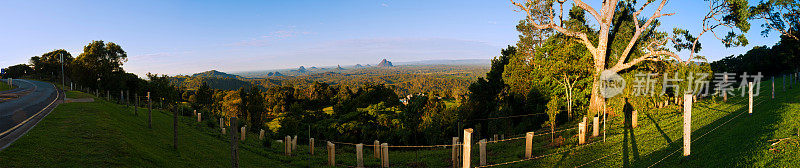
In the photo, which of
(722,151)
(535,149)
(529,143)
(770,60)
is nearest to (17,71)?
(535,149)

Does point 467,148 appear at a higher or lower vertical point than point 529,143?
higher

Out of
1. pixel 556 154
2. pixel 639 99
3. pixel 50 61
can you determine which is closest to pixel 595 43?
pixel 639 99

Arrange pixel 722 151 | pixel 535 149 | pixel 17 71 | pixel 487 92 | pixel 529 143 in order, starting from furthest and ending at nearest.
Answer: pixel 17 71, pixel 487 92, pixel 535 149, pixel 529 143, pixel 722 151

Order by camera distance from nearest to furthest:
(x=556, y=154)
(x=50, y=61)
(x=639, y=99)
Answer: (x=556, y=154) < (x=639, y=99) < (x=50, y=61)

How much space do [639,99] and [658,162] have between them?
40.2ft

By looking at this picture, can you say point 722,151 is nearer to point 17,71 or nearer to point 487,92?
point 487,92

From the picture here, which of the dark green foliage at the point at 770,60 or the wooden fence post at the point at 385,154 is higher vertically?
the dark green foliage at the point at 770,60

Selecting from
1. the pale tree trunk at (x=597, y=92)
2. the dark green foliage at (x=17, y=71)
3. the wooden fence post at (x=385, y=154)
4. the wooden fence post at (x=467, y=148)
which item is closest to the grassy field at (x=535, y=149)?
the wooden fence post at (x=385, y=154)

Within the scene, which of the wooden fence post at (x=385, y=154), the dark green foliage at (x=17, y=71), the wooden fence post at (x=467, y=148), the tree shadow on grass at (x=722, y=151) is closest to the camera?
the wooden fence post at (x=467, y=148)

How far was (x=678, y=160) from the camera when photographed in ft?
24.4

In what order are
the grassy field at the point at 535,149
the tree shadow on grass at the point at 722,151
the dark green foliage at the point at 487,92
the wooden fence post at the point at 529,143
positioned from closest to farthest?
the tree shadow on grass at the point at 722,151 < the grassy field at the point at 535,149 < the wooden fence post at the point at 529,143 < the dark green foliage at the point at 487,92

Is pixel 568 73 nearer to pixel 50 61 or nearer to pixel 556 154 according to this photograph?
pixel 556 154

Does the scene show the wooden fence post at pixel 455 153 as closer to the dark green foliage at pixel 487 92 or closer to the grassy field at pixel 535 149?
the grassy field at pixel 535 149

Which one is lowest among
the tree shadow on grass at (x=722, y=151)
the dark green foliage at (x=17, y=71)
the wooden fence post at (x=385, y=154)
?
the wooden fence post at (x=385, y=154)
